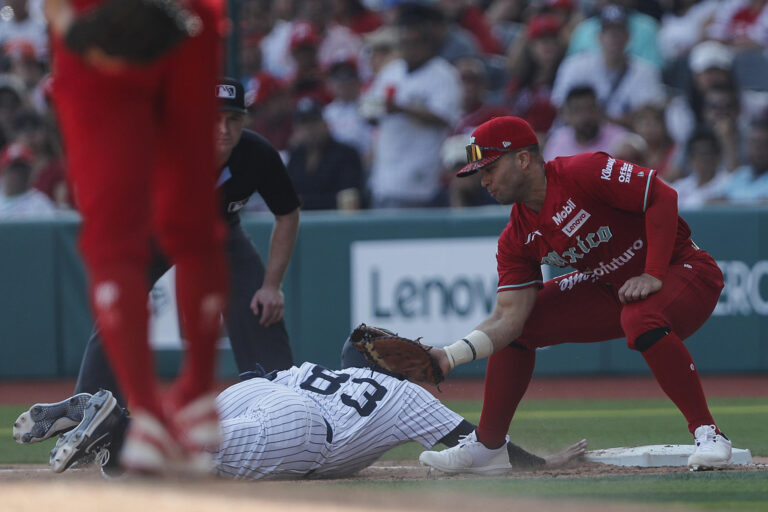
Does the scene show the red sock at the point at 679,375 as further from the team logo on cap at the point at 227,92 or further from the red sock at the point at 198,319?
the red sock at the point at 198,319

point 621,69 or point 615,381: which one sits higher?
point 621,69

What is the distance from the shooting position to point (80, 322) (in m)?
9.23

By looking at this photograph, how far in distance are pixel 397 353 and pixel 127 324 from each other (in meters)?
2.20

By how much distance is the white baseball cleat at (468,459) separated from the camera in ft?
16.8

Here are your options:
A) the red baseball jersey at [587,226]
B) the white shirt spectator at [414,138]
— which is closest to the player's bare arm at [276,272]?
the red baseball jersey at [587,226]

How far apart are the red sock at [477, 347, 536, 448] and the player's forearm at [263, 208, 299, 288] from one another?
1348 millimetres

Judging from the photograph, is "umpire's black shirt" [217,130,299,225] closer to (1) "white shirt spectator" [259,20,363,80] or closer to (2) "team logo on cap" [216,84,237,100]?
(2) "team logo on cap" [216,84,237,100]

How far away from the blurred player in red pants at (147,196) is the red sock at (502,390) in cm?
248

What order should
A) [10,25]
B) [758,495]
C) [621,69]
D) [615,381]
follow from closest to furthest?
[758,495], [615,381], [621,69], [10,25]

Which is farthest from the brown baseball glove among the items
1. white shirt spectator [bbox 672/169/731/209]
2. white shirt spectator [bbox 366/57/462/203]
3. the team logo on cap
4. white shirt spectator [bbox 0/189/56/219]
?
white shirt spectator [bbox 0/189/56/219]

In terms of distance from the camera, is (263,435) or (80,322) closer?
(263,435)

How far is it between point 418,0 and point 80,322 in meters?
4.45

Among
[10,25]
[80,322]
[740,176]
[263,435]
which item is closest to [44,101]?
[10,25]

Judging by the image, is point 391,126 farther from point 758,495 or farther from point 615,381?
point 758,495
